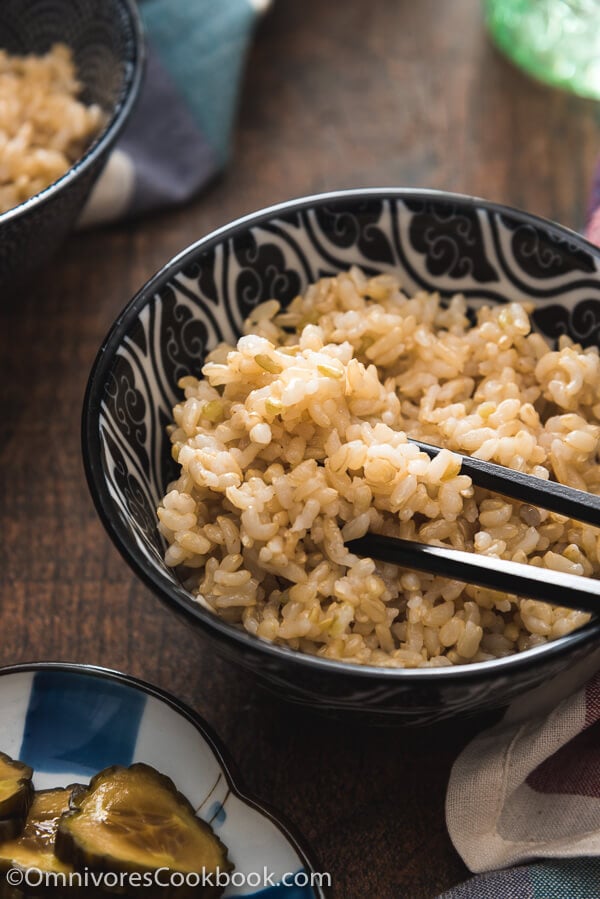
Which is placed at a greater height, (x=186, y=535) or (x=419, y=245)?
(x=419, y=245)

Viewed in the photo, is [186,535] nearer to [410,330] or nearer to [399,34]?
[410,330]

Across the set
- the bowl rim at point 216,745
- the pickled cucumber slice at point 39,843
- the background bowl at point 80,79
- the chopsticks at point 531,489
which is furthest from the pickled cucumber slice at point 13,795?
the background bowl at point 80,79

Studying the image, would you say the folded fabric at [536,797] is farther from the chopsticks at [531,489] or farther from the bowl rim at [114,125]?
→ the bowl rim at [114,125]

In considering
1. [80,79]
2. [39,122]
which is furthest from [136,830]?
[80,79]

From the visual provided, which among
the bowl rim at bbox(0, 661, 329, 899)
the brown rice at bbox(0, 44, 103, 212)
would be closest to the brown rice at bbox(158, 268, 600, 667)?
the bowl rim at bbox(0, 661, 329, 899)

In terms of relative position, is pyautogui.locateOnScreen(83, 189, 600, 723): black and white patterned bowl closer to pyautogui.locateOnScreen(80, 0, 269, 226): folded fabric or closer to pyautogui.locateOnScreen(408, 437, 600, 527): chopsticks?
pyautogui.locateOnScreen(408, 437, 600, 527): chopsticks

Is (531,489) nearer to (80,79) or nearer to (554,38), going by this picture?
(80,79)

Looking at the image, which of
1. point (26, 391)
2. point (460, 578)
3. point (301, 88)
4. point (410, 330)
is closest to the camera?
point (460, 578)

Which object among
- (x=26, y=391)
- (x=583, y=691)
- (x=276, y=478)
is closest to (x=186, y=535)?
(x=276, y=478)
